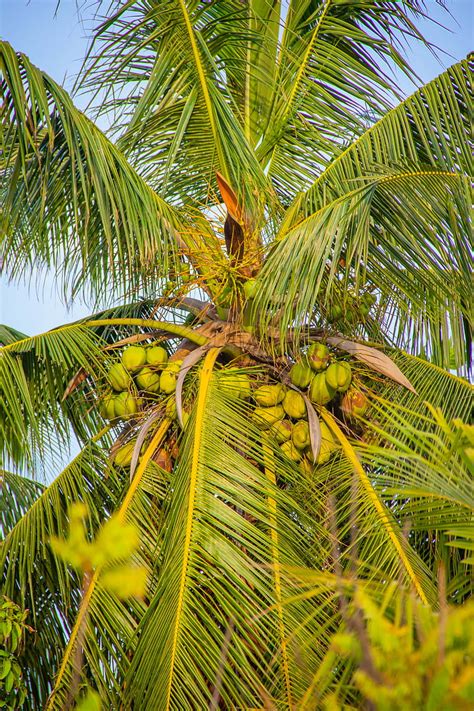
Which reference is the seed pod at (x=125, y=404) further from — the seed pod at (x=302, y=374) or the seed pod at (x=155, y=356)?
the seed pod at (x=302, y=374)

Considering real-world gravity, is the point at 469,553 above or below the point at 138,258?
below

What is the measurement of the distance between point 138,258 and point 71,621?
198 cm

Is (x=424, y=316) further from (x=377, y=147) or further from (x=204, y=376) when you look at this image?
(x=204, y=376)

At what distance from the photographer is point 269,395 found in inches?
156

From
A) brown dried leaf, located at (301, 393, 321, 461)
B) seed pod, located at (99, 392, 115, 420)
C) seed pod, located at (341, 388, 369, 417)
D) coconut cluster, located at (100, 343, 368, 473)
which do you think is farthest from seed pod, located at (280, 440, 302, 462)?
seed pod, located at (99, 392, 115, 420)

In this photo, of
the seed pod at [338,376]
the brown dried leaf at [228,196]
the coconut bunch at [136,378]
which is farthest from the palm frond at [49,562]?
the brown dried leaf at [228,196]

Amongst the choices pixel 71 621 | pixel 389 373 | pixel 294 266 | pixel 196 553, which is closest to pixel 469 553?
pixel 389 373

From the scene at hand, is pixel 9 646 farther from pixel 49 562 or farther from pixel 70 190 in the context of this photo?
pixel 70 190

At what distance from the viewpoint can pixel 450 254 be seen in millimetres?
3629

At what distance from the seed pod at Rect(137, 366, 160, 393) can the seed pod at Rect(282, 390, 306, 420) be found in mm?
673

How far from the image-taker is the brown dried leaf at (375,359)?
13.0ft

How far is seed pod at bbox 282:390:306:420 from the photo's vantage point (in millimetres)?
3922

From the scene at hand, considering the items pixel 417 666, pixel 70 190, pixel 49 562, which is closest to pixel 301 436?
pixel 49 562

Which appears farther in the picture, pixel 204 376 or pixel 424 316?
pixel 424 316
